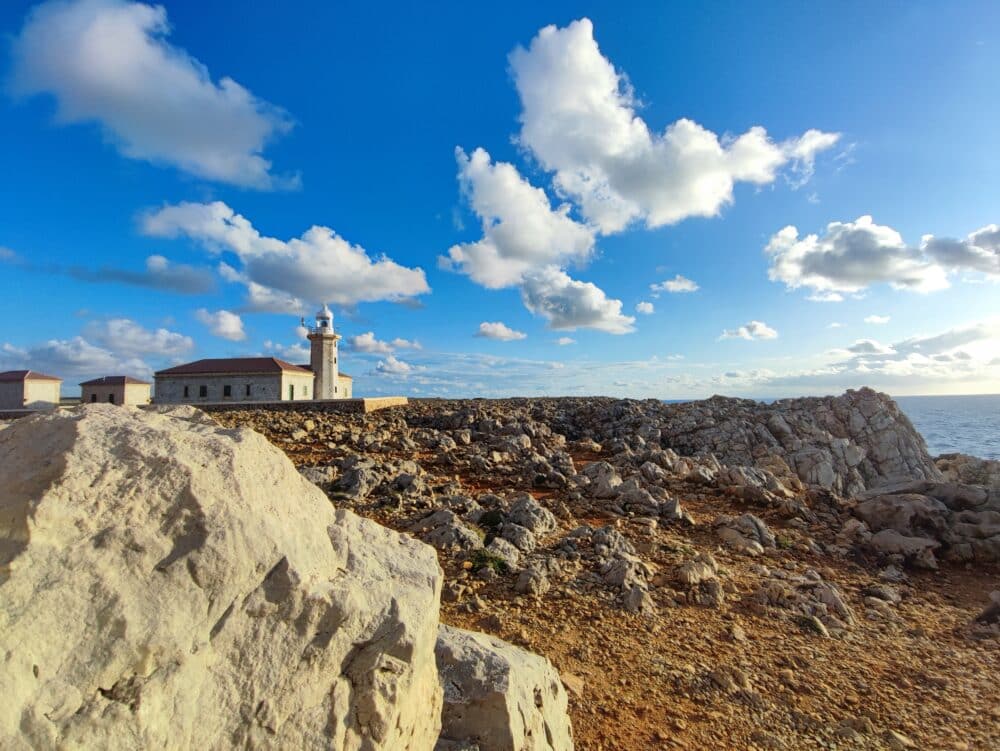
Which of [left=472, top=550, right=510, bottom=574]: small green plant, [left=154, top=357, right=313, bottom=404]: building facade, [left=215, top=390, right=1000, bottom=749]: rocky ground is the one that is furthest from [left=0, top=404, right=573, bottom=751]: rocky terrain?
[left=154, top=357, right=313, bottom=404]: building facade

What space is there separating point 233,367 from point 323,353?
23.6ft

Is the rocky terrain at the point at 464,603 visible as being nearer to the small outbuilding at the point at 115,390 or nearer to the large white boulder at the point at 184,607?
the large white boulder at the point at 184,607

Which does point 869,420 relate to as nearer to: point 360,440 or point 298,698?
point 360,440

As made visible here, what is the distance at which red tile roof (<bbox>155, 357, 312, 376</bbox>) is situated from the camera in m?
39.7

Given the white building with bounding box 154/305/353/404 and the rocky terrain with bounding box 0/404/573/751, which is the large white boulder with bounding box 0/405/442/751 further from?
the white building with bounding box 154/305/353/404

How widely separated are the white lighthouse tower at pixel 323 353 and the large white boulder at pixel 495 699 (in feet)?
143

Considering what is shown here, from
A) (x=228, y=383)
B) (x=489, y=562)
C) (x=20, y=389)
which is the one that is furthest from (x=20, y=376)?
(x=489, y=562)

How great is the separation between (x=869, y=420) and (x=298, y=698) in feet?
107

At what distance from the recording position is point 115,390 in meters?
40.7

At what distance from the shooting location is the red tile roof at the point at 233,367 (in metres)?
39.7

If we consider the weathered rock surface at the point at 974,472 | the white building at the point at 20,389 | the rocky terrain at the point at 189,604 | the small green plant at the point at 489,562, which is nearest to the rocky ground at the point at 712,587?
the small green plant at the point at 489,562

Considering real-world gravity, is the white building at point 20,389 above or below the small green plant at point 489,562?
above

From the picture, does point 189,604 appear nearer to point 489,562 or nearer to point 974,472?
point 489,562

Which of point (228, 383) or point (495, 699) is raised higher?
point (228, 383)
